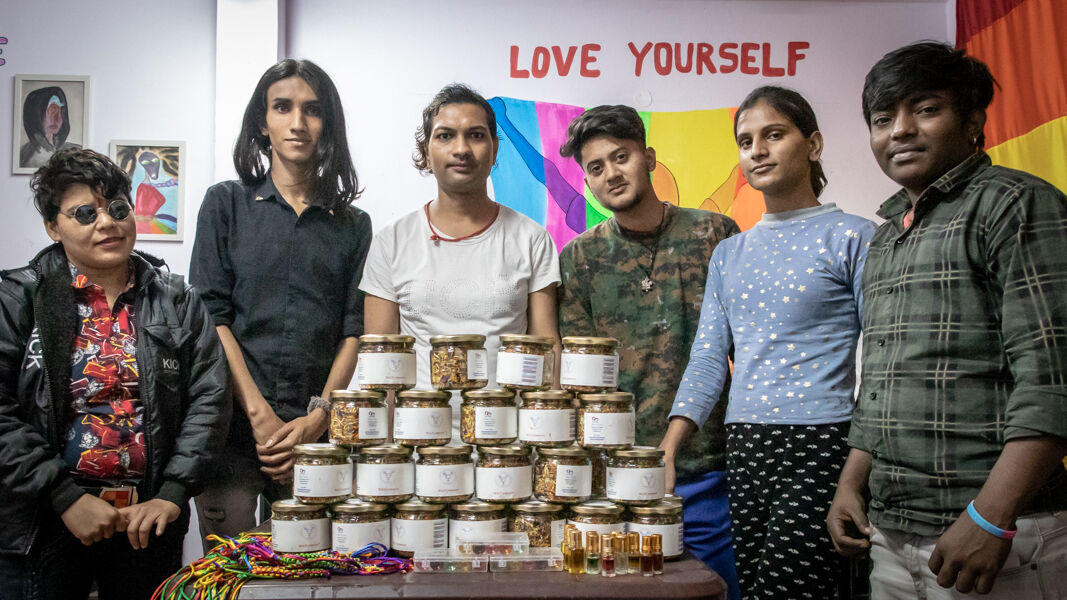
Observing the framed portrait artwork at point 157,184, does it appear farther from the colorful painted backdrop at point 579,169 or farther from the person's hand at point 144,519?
the person's hand at point 144,519

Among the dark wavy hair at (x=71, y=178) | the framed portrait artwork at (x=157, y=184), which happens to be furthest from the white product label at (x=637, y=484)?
the framed portrait artwork at (x=157, y=184)

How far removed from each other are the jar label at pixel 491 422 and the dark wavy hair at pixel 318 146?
135cm

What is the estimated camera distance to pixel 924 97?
Answer: 5.13ft

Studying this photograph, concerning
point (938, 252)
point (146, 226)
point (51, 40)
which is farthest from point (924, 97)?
point (51, 40)

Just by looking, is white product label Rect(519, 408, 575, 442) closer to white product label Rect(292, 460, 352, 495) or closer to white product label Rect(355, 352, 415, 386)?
white product label Rect(355, 352, 415, 386)

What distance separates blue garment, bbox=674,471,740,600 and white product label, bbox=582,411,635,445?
0.71 m

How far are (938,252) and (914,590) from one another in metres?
0.64

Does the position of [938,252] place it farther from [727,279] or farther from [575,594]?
[575,594]

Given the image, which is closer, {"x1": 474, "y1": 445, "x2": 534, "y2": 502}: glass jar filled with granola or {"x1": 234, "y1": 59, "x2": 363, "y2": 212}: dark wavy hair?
{"x1": 474, "y1": 445, "x2": 534, "y2": 502}: glass jar filled with granola

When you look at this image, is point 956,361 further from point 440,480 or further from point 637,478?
point 440,480

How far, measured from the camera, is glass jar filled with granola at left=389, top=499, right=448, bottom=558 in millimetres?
1654

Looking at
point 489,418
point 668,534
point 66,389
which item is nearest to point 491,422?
point 489,418

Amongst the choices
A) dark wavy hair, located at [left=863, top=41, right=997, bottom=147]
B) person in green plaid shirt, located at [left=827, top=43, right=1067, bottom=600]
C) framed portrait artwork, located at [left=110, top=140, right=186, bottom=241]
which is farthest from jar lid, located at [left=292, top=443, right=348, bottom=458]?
framed portrait artwork, located at [left=110, top=140, right=186, bottom=241]

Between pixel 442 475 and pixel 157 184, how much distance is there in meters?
2.14
